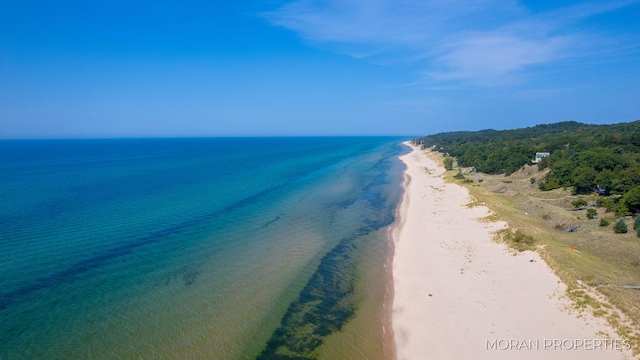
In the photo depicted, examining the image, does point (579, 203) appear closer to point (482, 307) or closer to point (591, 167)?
point (591, 167)

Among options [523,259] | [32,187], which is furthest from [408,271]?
[32,187]

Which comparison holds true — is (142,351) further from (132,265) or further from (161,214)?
(161,214)

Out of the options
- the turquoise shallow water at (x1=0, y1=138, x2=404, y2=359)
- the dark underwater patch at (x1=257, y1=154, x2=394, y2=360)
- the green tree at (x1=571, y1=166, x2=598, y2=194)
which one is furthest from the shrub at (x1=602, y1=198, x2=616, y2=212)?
the dark underwater patch at (x1=257, y1=154, x2=394, y2=360)

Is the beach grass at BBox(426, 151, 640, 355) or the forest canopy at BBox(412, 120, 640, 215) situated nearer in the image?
the beach grass at BBox(426, 151, 640, 355)

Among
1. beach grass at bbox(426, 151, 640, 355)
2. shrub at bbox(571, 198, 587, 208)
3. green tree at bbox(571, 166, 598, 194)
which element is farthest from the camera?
green tree at bbox(571, 166, 598, 194)

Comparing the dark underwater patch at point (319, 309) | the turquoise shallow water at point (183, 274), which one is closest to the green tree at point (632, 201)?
the turquoise shallow water at point (183, 274)

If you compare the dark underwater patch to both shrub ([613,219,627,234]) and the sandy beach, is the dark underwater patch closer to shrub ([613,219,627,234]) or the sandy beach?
the sandy beach

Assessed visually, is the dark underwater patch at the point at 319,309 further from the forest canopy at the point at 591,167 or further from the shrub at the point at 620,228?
the forest canopy at the point at 591,167
